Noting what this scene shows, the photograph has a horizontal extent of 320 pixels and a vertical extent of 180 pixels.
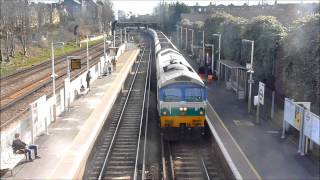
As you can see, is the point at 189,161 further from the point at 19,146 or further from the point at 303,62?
the point at 303,62

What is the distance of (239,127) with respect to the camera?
20.6 metres

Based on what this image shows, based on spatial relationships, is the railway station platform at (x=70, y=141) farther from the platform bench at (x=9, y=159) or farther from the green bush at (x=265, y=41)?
the green bush at (x=265, y=41)

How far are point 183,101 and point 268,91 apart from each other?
9184mm

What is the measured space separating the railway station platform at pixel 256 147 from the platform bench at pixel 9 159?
6.86m

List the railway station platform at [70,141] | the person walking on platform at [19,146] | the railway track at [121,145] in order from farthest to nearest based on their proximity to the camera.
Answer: the railway track at [121,145]
the person walking on platform at [19,146]
the railway station platform at [70,141]

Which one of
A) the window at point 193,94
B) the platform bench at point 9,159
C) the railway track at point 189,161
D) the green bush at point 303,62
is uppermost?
the green bush at point 303,62

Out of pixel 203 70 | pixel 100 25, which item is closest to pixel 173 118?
pixel 203 70

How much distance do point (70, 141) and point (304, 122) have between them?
870 cm

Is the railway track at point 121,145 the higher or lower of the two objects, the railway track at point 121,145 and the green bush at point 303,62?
the lower

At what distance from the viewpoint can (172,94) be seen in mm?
18797

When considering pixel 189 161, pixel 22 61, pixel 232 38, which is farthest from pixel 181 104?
pixel 22 61

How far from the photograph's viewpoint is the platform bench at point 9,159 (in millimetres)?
13305

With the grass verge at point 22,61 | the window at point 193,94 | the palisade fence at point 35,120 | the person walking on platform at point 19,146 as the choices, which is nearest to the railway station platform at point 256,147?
the window at point 193,94

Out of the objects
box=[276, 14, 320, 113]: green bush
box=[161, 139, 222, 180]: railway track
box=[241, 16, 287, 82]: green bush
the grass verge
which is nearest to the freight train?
box=[161, 139, 222, 180]: railway track
